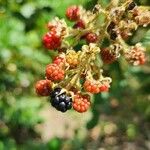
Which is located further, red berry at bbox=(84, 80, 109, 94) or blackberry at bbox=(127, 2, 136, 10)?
blackberry at bbox=(127, 2, 136, 10)

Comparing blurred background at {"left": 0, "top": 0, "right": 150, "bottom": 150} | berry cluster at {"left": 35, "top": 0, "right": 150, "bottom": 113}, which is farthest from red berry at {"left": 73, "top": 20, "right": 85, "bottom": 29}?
blurred background at {"left": 0, "top": 0, "right": 150, "bottom": 150}

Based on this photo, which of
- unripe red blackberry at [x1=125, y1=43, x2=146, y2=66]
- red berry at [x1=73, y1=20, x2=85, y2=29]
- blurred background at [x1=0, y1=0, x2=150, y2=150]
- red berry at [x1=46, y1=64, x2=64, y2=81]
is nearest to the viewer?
red berry at [x1=46, y1=64, x2=64, y2=81]

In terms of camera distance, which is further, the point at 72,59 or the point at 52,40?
the point at 52,40

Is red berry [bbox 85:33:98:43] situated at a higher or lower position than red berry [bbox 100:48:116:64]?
higher

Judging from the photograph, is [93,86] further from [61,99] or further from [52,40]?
[52,40]

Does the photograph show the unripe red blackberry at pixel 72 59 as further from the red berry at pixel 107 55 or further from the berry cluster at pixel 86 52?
the red berry at pixel 107 55

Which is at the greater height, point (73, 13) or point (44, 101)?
point (73, 13)

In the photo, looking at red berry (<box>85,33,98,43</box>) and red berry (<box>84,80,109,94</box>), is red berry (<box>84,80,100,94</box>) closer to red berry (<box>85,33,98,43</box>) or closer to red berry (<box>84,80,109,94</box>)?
red berry (<box>84,80,109,94</box>)

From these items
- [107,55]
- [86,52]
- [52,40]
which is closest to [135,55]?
[107,55]

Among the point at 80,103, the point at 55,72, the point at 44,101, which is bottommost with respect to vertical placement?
the point at 44,101
